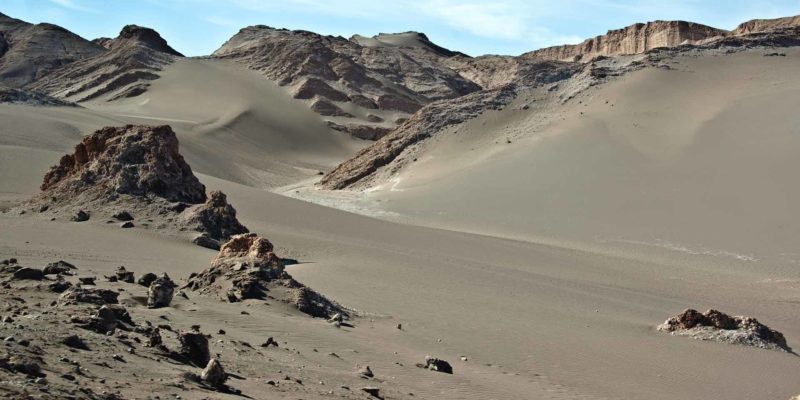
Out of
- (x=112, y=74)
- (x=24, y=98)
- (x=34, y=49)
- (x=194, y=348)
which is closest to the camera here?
(x=194, y=348)

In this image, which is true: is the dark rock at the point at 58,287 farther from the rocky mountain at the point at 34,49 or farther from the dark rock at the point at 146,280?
the rocky mountain at the point at 34,49

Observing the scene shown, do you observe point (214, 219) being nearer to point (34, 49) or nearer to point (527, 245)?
point (527, 245)

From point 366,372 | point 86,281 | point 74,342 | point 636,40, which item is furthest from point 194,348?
point 636,40

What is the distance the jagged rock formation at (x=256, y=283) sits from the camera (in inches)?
408

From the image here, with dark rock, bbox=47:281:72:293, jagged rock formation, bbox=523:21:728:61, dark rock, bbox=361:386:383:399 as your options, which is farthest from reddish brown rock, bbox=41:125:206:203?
jagged rock formation, bbox=523:21:728:61

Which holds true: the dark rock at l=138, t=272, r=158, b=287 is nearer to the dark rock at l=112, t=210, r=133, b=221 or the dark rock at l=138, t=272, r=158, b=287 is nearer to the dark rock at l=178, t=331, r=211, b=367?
the dark rock at l=178, t=331, r=211, b=367

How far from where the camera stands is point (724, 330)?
12.8 m

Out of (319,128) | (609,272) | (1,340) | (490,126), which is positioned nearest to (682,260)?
(609,272)

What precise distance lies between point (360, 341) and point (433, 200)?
1985 cm

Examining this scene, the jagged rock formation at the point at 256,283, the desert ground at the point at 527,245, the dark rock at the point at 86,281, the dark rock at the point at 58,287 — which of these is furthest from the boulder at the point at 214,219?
the dark rock at the point at 58,287

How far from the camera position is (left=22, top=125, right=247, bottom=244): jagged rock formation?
644 inches

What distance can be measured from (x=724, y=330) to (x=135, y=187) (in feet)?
35.2

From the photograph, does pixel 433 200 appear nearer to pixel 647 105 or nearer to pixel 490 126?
pixel 490 126

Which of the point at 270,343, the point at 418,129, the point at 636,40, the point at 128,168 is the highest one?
the point at 636,40
